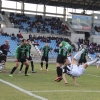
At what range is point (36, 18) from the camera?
51.2 m

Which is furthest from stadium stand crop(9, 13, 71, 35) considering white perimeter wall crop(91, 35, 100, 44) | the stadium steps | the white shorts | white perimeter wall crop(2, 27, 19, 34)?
the white shorts

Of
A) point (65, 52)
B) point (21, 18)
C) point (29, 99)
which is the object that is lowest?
point (29, 99)

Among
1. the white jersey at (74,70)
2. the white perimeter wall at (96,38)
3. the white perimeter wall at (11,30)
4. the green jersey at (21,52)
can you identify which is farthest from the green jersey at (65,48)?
the white perimeter wall at (96,38)

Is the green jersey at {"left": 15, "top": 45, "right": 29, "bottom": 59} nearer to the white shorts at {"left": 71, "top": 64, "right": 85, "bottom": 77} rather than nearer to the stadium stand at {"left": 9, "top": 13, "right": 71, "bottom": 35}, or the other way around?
the white shorts at {"left": 71, "top": 64, "right": 85, "bottom": 77}

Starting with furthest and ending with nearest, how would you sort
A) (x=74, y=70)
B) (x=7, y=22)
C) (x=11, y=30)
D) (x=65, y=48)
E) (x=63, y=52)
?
(x=7, y=22), (x=11, y=30), (x=63, y=52), (x=65, y=48), (x=74, y=70)

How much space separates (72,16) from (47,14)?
549 centimetres

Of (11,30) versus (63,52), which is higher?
(11,30)

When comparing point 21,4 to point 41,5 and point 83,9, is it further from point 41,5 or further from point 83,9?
point 83,9

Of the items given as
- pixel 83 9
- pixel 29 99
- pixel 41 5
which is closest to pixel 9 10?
pixel 41 5

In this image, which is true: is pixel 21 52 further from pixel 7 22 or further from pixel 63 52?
pixel 7 22

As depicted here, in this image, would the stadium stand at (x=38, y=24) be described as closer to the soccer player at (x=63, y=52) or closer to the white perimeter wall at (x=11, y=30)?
the white perimeter wall at (x=11, y=30)

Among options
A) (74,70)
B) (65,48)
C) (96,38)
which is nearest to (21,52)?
(65,48)

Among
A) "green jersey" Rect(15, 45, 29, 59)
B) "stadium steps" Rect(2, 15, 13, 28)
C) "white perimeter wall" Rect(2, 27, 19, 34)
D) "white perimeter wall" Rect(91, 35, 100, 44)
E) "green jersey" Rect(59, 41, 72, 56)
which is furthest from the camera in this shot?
"white perimeter wall" Rect(91, 35, 100, 44)

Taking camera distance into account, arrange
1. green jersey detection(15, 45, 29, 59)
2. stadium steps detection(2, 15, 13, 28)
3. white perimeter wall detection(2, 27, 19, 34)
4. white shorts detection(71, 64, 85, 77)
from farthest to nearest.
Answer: stadium steps detection(2, 15, 13, 28) → white perimeter wall detection(2, 27, 19, 34) → green jersey detection(15, 45, 29, 59) → white shorts detection(71, 64, 85, 77)
